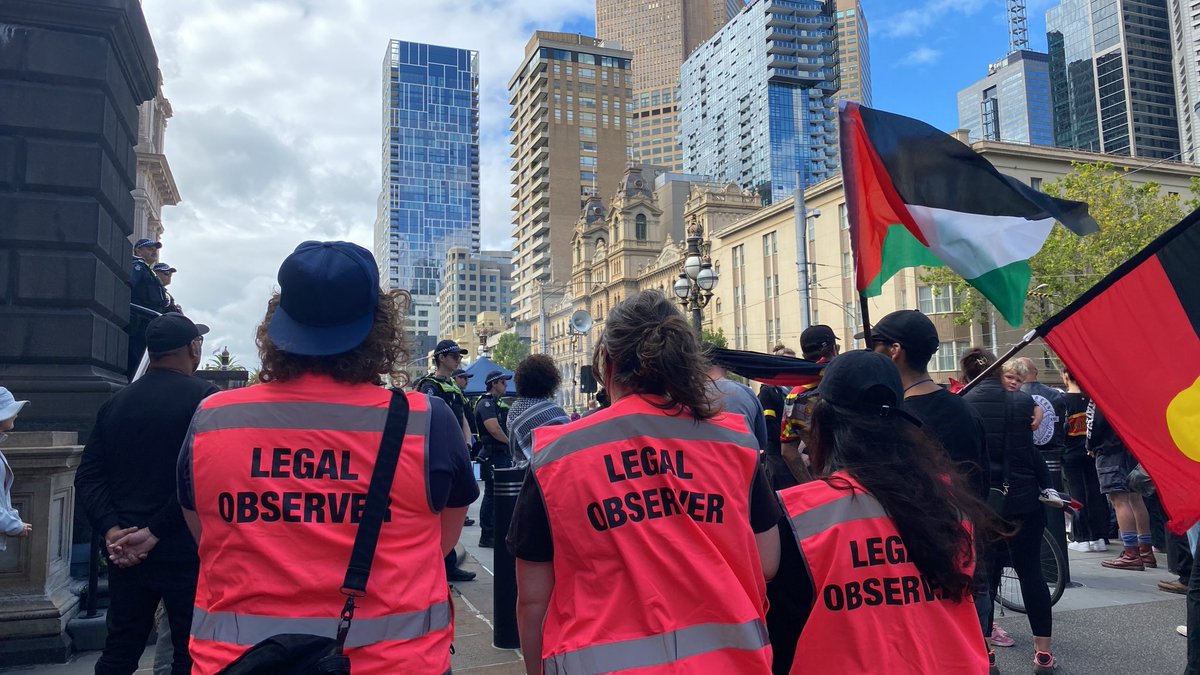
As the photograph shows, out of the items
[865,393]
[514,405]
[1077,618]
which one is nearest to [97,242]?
[514,405]

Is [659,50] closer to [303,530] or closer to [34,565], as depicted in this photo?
[34,565]

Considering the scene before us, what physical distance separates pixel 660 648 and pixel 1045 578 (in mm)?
5338

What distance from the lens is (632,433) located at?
2229 mm

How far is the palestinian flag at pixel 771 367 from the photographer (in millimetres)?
5812

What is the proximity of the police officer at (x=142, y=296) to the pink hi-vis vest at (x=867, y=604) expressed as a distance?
740 centimetres

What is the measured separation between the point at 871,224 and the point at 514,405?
3.67 metres

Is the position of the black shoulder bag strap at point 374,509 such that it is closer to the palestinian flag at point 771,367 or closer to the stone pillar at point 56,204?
the palestinian flag at point 771,367

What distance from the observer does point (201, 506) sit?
2168 mm

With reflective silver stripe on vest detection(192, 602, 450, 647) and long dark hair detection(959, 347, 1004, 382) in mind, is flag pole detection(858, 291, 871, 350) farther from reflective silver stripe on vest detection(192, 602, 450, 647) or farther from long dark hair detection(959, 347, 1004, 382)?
reflective silver stripe on vest detection(192, 602, 450, 647)

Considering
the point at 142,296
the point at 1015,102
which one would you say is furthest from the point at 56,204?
the point at 1015,102

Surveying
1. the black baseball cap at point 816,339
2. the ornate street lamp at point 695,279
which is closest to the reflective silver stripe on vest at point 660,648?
the black baseball cap at point 816,339

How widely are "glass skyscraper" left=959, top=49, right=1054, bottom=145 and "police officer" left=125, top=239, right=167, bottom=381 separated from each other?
19812cm

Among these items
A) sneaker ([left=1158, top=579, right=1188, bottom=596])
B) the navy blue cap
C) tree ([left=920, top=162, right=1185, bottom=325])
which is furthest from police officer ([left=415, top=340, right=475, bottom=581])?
tree ([left=920, top=162, right=1185, bottom=325])

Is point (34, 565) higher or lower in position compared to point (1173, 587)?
higher
